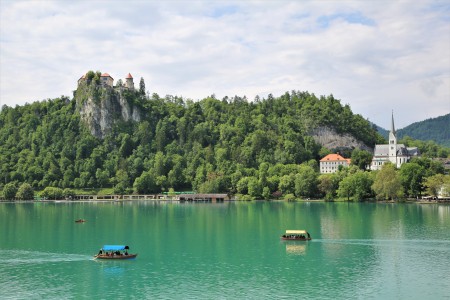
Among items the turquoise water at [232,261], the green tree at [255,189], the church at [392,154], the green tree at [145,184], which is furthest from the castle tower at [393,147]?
the turquoise water at [232,261]

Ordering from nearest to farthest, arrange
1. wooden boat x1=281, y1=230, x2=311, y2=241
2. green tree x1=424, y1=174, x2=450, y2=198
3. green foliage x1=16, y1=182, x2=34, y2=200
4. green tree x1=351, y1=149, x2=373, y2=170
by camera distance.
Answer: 1. wooden boat x1=281, y1=230, x2=311, y2=241
2. green tree x1=424, y1=174, x2=450, y2=198
3. green tree x1=351, y1=149, x2=373, y2=170
4. green foliage x1=16, y1=182, x2=34, y2=200

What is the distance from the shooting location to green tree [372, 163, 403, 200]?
123 meters

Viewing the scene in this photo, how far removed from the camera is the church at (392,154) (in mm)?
170812

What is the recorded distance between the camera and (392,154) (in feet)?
571

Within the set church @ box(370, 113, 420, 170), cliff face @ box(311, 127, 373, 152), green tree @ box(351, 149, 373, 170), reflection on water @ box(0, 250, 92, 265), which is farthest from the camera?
cliff face @ box(311, 127, 373, 152)

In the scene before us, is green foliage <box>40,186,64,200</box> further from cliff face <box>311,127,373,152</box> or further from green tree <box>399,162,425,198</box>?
green tree <box>399,162,425,198</box>

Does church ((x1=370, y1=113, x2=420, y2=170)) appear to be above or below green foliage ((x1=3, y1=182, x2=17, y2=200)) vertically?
above


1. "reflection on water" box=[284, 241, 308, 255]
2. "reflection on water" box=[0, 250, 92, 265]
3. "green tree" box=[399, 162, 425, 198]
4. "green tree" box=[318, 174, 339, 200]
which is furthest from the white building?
"reflection on water" box=[0, 250, 92, 265]

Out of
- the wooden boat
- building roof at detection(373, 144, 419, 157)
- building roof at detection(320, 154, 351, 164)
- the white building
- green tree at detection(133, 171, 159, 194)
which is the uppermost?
building roof at detection(373, 144, 419, 157)

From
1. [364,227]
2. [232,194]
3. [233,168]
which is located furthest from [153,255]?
[233,168]

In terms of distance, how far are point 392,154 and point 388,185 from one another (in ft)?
180

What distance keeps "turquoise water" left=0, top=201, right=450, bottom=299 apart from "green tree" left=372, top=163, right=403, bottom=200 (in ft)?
122

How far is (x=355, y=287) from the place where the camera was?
1608 inches

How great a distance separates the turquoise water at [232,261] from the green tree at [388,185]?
3705 centimetres
